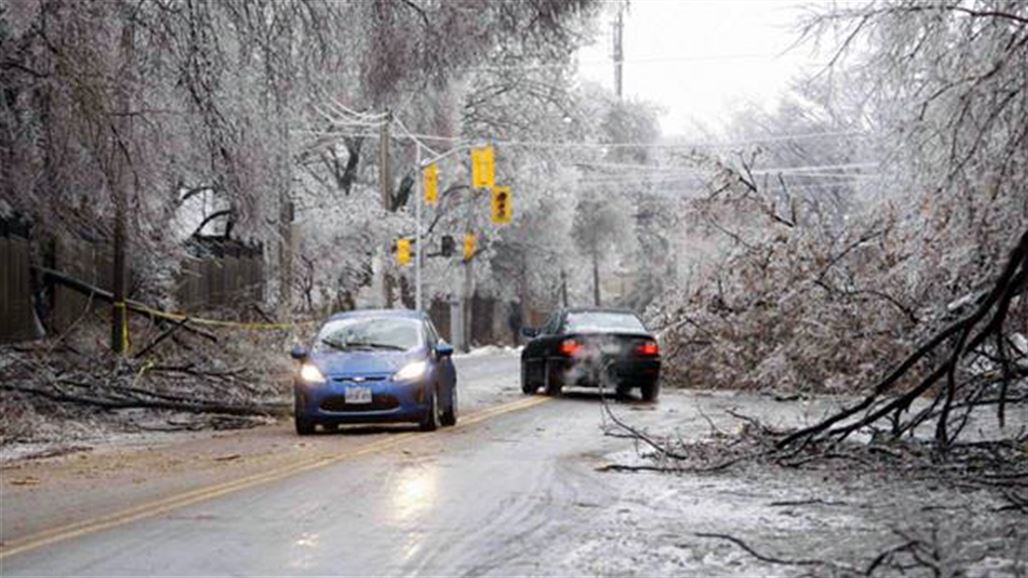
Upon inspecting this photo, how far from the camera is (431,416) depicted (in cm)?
1841

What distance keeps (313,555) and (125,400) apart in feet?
37.8

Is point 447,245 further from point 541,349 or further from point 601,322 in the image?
point 601,322

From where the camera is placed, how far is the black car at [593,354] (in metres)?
25.6

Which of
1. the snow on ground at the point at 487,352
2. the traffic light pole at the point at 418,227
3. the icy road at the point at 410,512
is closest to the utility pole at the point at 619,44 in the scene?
the icy road at the point at 410,512

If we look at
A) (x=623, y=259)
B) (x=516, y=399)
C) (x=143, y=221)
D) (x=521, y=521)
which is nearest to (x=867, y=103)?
(x=521, y=521)

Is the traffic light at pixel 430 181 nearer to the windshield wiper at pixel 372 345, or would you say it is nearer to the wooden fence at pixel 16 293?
the wooden fence at pixel 16 293

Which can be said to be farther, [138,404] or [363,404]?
[138,404]

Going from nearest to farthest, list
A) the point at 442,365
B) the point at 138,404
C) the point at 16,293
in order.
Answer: the point at 138,404
the point at 442,365
the point at 16,293

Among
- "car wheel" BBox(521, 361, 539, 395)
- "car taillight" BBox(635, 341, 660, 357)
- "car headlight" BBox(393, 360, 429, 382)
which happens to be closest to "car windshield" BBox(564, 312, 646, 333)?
"car taillight" BBox(635, 341, 660, 357)

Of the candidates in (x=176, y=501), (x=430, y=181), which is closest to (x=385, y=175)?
(x=430, y=181)

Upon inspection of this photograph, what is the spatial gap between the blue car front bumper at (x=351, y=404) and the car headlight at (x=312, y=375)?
3.1 inches

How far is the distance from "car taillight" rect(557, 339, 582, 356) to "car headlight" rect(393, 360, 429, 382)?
8.03 meters

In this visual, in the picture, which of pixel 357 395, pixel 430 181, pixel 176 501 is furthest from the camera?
pixel 430 181

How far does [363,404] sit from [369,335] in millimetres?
1490
